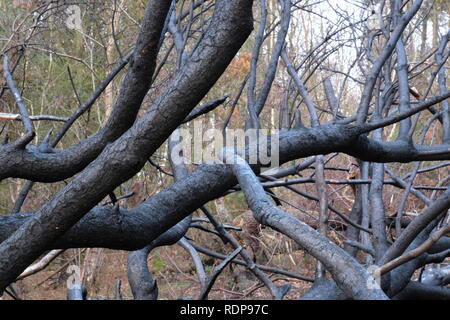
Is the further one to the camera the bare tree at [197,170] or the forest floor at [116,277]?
the forest floor at [116,277]

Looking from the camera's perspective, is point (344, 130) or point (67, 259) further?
point (67, 259)

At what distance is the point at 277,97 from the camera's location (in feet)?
31.1

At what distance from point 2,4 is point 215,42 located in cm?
788

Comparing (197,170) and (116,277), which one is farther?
(116,277)

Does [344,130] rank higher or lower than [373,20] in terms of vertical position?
lower

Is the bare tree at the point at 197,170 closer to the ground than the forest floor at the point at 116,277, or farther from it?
farther from it

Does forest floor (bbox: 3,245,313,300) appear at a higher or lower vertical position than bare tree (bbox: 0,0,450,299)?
lower

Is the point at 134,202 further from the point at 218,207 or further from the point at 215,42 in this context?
the point at 215,42

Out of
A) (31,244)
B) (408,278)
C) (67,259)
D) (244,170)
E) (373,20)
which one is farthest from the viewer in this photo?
(67,259)

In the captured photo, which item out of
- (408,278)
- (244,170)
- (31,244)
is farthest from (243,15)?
(408,278)

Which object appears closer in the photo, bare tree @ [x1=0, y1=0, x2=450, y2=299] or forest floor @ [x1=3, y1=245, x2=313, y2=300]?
bare tree @ [x1=0, y1=0, x2=450, y2=299]

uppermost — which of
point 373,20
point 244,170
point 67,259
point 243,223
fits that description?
point 373,20

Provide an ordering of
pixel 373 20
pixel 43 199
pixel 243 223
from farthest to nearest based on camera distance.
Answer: pixel 243 223, pixel 43 199, pixel 373 20

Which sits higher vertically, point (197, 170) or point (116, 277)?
point (197, 170)
